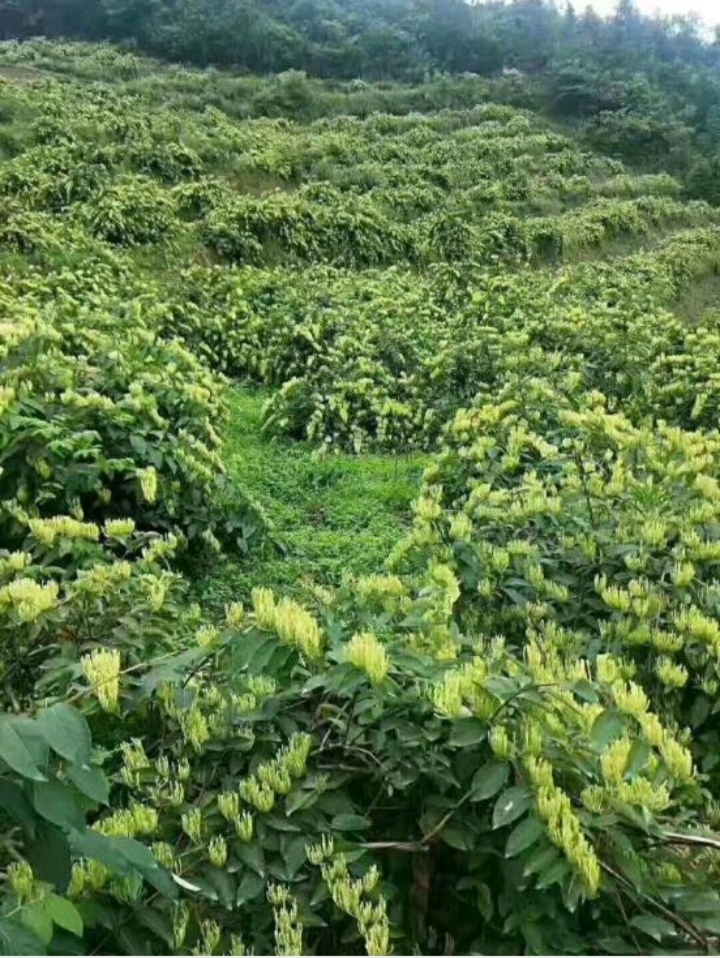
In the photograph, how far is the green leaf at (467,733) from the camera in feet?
4.92

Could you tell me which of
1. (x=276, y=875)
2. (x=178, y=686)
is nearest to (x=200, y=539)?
(x=178, y=686)

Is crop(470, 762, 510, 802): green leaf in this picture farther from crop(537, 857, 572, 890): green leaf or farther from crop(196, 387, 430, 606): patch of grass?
crop(196, 387, 430, 606): patch of grass

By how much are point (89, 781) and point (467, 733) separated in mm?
590

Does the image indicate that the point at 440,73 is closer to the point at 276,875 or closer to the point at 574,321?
the point at 574,321

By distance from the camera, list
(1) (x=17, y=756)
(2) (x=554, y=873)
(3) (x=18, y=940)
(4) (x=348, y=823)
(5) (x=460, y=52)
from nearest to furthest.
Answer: (3) (x=18, y=940) → (1) (x=17, y=756) → (2) (x=554, y=873) → (4) (x=348, y=823) → (5) (x=460, y=52)

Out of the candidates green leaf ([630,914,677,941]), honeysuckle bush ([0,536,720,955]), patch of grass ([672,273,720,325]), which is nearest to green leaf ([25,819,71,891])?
honeysuckle bush ([0,536,720,955])

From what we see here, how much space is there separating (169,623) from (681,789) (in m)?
1.31

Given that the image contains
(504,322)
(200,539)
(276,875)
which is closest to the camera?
(276,875)

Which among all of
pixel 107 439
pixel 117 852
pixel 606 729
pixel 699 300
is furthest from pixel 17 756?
pixel 699 300

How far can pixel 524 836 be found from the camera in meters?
1.35

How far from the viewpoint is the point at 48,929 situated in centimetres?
108

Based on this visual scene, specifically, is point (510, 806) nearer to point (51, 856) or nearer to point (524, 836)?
point (524, 836)

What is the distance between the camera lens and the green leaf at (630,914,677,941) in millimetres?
1359

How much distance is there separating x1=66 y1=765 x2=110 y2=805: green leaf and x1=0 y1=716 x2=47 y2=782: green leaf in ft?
0.21
